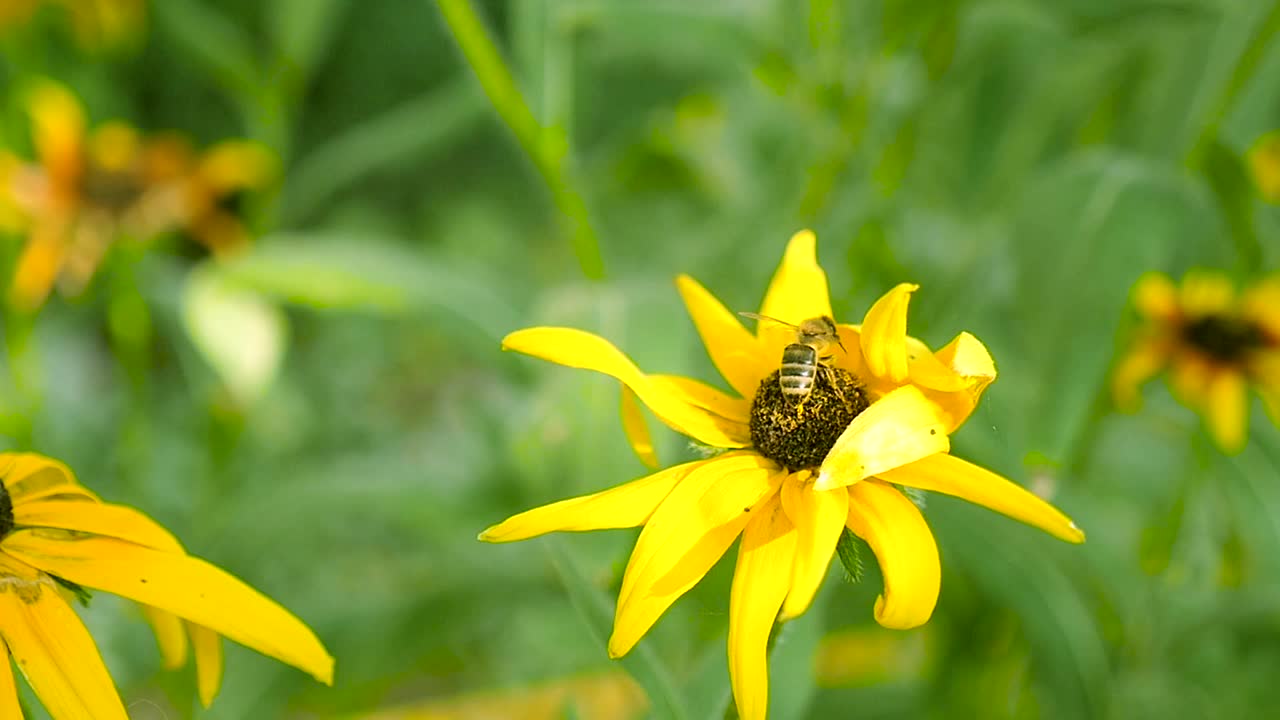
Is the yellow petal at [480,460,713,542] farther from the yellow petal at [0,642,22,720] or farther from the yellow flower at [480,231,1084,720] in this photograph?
the yellow petal at [0,642,22,720]

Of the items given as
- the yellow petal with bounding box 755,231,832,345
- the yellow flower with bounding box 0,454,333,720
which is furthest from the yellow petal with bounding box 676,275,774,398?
the yellow flower with bounding box 0,454,333,720

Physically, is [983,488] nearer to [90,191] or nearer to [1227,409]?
[1227,409]

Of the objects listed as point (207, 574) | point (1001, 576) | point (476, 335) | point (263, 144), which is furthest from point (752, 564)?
point (263, 144)

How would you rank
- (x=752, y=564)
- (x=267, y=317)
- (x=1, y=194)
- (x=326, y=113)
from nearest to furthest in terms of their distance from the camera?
1. (x=752, y=564)
2. (x=267, y=317)
3. (x=1, y=194)
4. (x=326, y=113)

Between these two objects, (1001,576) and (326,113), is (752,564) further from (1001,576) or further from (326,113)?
(326,113)

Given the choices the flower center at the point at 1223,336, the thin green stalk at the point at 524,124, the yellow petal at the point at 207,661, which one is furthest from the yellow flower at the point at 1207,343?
the yellow petal at the point at 207,661
